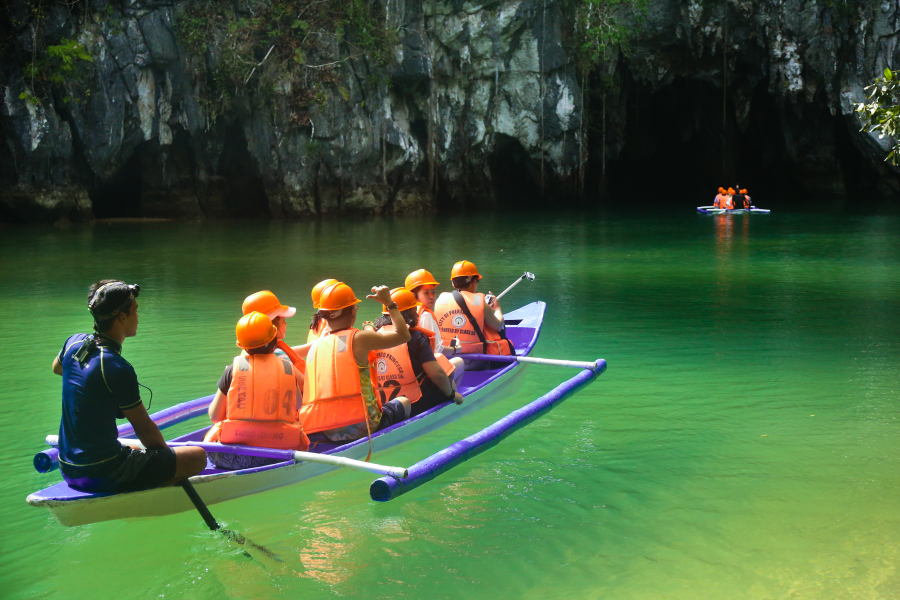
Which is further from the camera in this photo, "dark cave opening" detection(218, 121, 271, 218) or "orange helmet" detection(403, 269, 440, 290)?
"dark cave opening" detection(218, 121, 271, 218)

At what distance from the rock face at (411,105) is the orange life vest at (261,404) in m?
22.9

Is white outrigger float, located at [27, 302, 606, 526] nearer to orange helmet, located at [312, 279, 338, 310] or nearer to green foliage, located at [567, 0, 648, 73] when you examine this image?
orange helmet, located at [312, 279, 338, 310]

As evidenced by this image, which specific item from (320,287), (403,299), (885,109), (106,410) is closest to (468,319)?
(403,299)

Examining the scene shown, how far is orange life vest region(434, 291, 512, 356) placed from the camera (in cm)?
737

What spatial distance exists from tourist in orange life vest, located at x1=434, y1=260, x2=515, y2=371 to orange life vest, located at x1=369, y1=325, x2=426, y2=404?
Answer: 51.5 inches

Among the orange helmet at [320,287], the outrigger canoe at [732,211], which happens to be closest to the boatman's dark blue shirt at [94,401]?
the orange helmet at [320,287]

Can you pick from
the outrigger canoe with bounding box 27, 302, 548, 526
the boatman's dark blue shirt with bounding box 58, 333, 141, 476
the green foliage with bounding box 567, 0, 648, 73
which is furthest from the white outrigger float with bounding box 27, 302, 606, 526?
the green foliage with bounding box 567, 0, 648, 73

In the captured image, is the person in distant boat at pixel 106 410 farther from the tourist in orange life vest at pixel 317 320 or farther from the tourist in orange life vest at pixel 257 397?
the tourist in orange life vest at pixel 317 320

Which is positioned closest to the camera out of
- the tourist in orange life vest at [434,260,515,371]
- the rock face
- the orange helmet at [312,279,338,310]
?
the orange helmet at [312,279,338,310]

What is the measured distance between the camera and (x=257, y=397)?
15.8 ft

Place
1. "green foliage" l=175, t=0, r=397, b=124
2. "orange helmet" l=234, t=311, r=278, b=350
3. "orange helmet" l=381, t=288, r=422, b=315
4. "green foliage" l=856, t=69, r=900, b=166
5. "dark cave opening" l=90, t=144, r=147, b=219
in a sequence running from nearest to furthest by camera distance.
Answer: "orange helmet" l=234, t=311, r=278, b=350, "orange helmet" l=381, t=288, r=422, b=315, "green foliage" l=856, t=69, r=900, b=166, "green foliage" l=175, t=0, r=397, b=124, "dark cave opening" l=90, t=144, r=147, b=219

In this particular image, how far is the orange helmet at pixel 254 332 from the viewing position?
471cm

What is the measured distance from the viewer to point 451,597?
3.99m

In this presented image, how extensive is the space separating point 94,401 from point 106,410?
86mm
